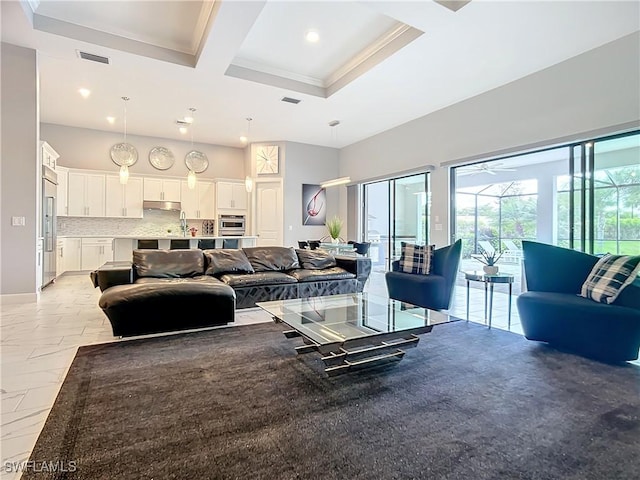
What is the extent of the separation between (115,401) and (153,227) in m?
7.43

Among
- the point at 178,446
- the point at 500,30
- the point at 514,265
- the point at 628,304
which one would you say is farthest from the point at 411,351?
the point at 514,265

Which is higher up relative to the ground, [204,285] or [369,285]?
[204,285]

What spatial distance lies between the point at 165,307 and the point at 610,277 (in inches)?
155

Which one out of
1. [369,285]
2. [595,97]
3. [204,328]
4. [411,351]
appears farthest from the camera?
[369,285]

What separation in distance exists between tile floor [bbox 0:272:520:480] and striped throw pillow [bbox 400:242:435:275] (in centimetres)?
70

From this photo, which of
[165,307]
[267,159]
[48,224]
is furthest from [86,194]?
[165,307]

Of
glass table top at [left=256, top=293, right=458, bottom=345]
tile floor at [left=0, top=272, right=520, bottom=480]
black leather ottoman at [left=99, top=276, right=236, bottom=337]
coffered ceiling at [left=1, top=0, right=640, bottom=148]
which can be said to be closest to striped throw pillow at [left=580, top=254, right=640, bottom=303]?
tile floor at [left=0, top=272, right=520, bottom=480]

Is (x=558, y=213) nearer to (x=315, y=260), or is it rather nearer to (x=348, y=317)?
(x=315, y=260)

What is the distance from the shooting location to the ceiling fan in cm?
598

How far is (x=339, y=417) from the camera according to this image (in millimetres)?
1879

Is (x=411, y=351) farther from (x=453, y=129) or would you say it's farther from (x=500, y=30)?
(x=453, y=129)

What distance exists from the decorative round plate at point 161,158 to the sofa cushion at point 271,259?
5.08 meters

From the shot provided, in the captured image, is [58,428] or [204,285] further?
[204,285]

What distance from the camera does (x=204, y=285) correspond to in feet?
11.6
